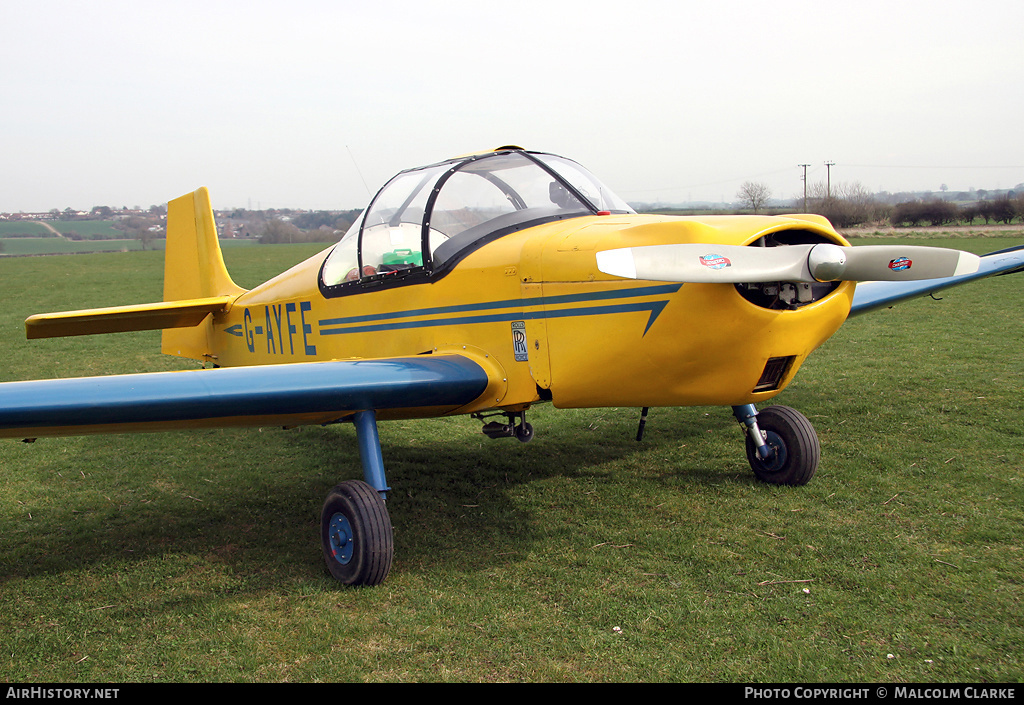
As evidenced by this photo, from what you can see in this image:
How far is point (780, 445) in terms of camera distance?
17.2 ft

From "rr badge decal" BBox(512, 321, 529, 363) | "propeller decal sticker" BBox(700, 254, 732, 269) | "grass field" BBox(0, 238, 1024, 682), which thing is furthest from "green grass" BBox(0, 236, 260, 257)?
"propeller decal sticker" BBox(700, 254, 732, 269)

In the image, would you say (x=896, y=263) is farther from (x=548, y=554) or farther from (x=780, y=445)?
(x=548, y=554)

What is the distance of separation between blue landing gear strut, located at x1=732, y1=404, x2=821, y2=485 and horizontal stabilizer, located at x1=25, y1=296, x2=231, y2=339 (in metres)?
4.68

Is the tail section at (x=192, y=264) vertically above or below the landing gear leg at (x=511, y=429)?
above

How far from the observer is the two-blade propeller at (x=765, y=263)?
3424mm

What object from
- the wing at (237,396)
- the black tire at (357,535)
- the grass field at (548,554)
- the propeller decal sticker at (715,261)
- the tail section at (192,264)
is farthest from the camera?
the tail section at (192,264)

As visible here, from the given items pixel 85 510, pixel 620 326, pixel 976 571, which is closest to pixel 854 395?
pixel 976 571

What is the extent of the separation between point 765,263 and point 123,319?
5.27m

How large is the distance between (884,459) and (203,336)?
19.9 feet

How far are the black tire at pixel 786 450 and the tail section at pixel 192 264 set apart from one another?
5.01 meters

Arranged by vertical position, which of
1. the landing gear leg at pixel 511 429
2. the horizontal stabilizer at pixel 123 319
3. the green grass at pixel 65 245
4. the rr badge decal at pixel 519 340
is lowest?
the landing gear leg at pixel 511 429

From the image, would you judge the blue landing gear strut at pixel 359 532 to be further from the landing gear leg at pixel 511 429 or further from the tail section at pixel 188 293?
the tail section at pixel 188 293

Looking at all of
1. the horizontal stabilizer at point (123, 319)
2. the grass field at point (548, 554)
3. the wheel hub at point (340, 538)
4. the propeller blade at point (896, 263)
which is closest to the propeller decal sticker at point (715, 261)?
the propeller blade at point (896, 263)

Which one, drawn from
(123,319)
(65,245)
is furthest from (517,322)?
(65,245)
